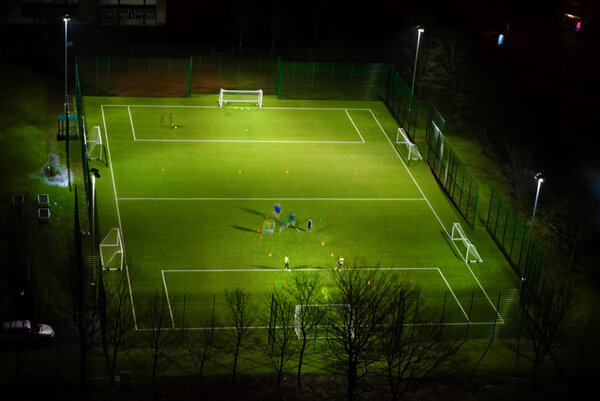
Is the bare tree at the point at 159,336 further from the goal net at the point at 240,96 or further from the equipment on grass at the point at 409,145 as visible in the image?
the goal net at the point at 240,96

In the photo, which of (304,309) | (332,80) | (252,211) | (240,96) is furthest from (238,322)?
(332,80)

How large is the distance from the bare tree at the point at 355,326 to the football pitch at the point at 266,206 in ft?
11.6

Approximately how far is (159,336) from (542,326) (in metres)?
16.4

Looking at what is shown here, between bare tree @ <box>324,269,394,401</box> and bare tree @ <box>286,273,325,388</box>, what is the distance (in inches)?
24.0

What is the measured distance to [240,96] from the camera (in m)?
75.9

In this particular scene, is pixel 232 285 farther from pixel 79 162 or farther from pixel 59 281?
pixel 79 162

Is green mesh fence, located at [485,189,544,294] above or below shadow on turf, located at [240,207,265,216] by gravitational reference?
above

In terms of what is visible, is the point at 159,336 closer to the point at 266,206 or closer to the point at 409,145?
the point at 266,206

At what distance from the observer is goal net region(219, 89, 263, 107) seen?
74.4 meters

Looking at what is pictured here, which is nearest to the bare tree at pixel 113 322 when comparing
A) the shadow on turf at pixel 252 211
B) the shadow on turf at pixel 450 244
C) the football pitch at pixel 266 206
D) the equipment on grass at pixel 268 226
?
the football pitch at pixel 266 206

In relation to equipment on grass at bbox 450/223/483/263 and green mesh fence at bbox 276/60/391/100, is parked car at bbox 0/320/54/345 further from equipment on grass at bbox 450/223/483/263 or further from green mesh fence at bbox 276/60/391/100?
green mesh fence at bbox 276/60/391/100

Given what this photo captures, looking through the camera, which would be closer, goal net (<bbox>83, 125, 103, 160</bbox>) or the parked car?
the parked car

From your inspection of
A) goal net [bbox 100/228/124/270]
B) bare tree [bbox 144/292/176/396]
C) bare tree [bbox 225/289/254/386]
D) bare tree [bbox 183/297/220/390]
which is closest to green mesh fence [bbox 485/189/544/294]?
bare tree [bbox 225/289/254/386]

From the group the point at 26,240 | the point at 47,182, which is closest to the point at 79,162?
the point at 47,182
